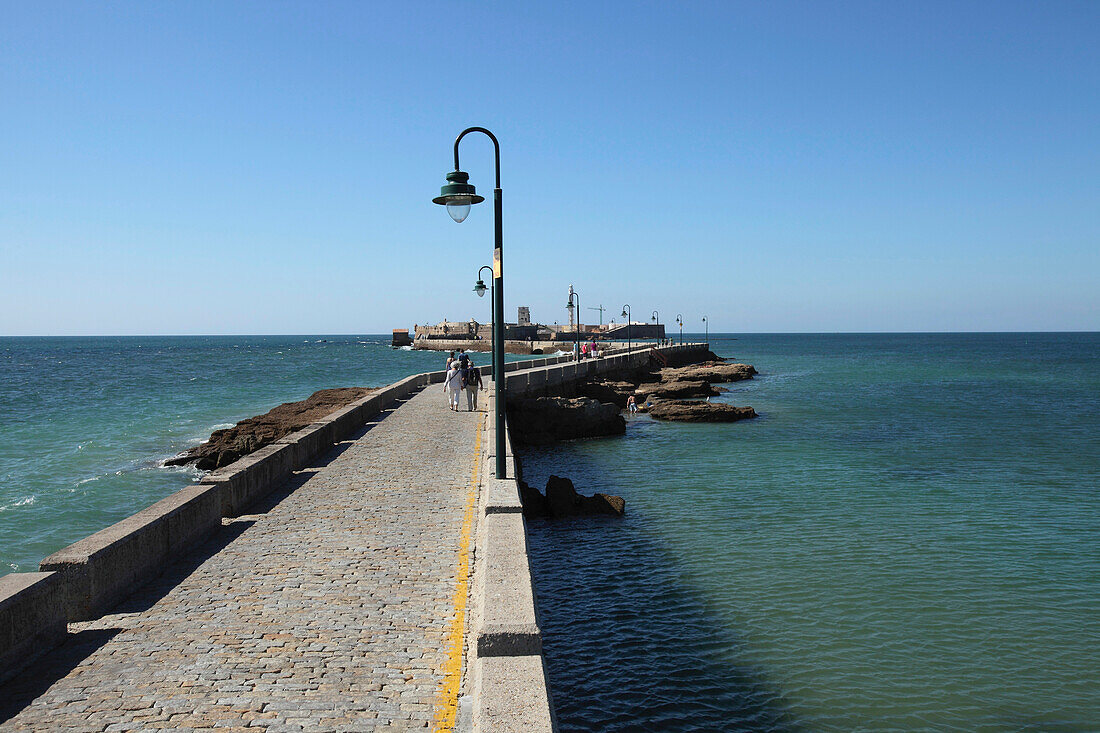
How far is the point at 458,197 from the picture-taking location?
9.73 metres

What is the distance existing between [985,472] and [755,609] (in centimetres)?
1537

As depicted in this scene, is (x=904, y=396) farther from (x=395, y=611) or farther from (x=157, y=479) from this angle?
(x=395, y=611)

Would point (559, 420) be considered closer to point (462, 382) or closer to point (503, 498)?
point (462, 382)

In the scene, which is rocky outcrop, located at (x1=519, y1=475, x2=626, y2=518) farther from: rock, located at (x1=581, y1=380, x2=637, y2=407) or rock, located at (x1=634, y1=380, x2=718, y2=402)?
rock, located at (x1=634, y1=380, x2=718, y2=402)

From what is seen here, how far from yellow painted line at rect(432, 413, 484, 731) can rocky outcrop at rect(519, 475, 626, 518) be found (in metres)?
6.95

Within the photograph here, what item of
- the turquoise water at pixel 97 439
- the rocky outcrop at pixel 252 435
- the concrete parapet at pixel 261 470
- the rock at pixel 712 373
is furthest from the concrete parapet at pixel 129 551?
the rock at pixel 712 373

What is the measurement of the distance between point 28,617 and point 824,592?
1069cm

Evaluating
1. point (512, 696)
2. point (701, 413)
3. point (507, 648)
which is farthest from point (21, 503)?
point (701, 413)

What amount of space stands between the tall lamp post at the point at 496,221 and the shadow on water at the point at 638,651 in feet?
8.63

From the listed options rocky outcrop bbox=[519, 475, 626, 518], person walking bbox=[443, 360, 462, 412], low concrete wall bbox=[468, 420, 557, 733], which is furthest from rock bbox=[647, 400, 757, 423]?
low concrete wall bbox=[468, 420, 557, 733]

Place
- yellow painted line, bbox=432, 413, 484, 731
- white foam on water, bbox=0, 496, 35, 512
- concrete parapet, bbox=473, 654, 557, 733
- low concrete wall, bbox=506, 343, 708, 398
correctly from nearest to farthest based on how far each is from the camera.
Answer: concrete parapet, bbox=473, 654, 557, 733 < yellow painted line, bbox=432, 413, 484, 731 < white foam on water, bbox=0, 496, 35, 512 < low concrete wall, bbox=506, 343, 708, 398

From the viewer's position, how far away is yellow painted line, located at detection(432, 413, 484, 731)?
520cm

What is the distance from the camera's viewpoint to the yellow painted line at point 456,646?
520 cm

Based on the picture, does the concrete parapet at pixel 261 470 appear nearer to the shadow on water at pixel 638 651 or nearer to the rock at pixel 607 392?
the shadow on water at pixel 638 651
